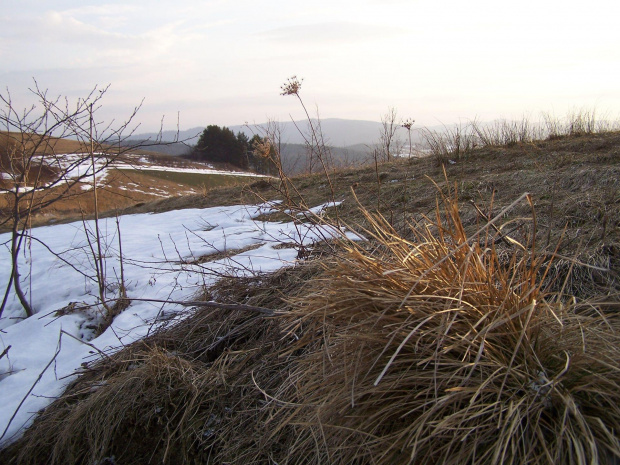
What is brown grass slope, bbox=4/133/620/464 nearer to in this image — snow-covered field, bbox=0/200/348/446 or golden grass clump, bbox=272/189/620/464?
golden grass clump, bbox=272/189/620/464

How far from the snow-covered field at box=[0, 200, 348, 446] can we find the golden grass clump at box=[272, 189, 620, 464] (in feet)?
2.53

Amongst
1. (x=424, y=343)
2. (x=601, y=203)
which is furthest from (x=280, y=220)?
(x=424, y=343)

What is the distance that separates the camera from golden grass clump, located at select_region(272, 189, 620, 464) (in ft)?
3.43

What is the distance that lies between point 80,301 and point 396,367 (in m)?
3.51

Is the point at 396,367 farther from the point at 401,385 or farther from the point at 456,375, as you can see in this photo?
the point at 456,375

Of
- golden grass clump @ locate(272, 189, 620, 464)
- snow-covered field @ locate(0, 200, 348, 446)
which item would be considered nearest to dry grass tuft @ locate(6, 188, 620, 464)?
golden grass clump @ locate(272, 189, 620, 464)

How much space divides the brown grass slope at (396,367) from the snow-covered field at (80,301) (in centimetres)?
26

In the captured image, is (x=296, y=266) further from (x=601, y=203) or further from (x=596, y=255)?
(x=601, y=203)

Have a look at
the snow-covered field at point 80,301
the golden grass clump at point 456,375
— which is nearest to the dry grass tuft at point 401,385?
the golden grass clump at point 456,375

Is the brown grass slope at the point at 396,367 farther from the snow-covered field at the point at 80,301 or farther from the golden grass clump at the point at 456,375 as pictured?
the snow-covered field at the point at 80,301

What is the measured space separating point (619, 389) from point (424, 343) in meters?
0.51

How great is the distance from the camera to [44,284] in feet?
14.7

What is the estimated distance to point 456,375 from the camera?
Result: 1.21m

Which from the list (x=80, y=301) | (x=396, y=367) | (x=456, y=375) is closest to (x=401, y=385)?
(x=396, y=367)
